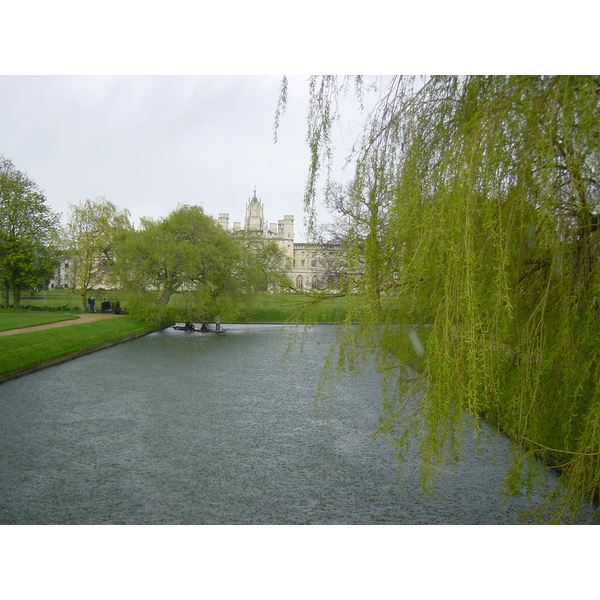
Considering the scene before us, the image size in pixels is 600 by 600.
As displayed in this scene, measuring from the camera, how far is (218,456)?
3.37 meters

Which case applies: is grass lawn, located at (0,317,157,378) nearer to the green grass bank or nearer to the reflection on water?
the green grass bank

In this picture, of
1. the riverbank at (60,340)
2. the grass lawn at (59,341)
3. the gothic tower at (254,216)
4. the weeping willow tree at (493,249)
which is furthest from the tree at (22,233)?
the weeping willow tree at (493,249)

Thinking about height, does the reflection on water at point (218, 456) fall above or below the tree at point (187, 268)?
below

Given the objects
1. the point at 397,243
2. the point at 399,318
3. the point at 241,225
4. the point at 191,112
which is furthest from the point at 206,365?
the point at 397,243

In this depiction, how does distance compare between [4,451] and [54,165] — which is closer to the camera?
[4,451]

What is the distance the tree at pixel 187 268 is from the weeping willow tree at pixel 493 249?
2505 mm

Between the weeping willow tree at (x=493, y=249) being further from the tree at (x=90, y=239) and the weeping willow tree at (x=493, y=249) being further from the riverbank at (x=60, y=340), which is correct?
the riverbank at (x=60, y=340)

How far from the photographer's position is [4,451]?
322 cm

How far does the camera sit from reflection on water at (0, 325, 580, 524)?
265 cm

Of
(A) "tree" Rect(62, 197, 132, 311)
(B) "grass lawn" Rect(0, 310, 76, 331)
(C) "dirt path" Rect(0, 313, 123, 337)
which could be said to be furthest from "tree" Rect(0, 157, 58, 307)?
(C) "dirt path" Rect(0, 313, 123, 337)

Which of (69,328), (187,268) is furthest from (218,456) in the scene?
(187,268)

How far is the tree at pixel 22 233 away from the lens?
345 centimetres
